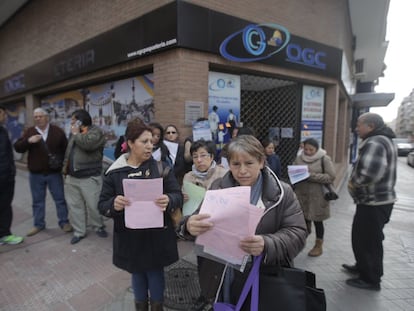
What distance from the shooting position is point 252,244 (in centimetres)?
119

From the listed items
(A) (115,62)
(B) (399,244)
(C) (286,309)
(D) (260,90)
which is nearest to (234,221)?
(C) (286,309)

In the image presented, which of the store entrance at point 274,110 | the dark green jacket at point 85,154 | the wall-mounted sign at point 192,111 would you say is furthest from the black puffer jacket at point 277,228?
the store entrance at point 274,110

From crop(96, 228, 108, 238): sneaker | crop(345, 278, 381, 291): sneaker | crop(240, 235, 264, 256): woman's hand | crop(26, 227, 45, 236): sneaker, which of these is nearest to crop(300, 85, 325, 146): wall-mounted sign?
crop(345, 278, 381, 291): sneaker

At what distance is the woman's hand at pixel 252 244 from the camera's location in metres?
1.19

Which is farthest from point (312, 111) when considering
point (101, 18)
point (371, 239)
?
point (101, 18)

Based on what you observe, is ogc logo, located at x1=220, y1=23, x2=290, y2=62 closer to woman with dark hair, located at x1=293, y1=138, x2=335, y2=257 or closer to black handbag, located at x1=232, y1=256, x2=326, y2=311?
woman with dark hair, located at x1=293, y1=138, x2=335, y2=257

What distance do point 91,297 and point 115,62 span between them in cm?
417

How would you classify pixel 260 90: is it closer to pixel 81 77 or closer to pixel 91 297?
pixel 81 77

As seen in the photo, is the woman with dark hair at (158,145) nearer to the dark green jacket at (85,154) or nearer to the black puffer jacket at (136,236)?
the dark green jacket at (85,154)

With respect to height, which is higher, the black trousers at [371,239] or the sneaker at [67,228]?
the black trousers at [371,239]

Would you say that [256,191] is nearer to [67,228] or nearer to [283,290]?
[283,290]

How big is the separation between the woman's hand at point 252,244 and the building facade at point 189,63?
3.10 meters

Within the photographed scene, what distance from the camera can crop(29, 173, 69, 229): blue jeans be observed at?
13.3 ft

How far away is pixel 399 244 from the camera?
4.07 m
